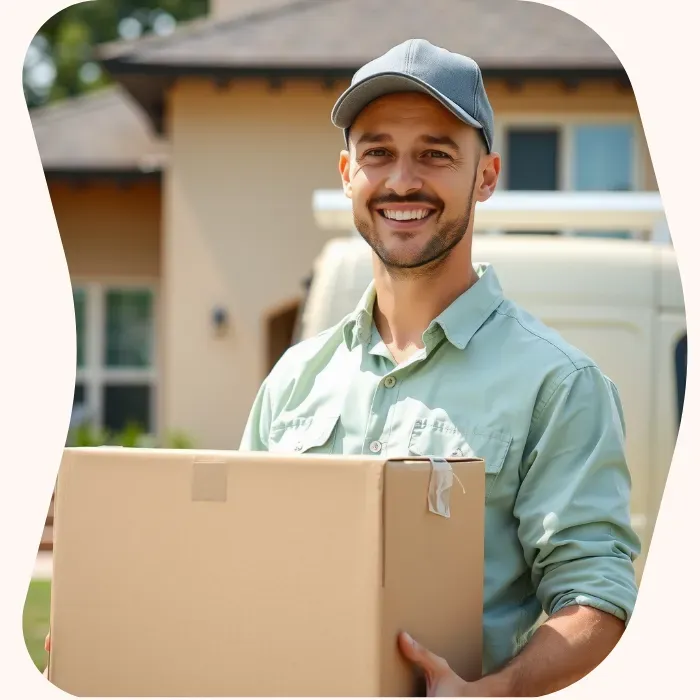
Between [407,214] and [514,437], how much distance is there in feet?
1.43

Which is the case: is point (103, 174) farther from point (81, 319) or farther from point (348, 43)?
point (348, 43)

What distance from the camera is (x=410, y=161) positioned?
2.10 m

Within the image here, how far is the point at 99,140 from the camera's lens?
12.1 metres

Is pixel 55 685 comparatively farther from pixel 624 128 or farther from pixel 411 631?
pixel 624 128

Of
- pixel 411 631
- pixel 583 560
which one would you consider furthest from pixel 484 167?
pixel 411 631

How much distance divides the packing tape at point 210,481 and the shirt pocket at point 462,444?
421 millimetres

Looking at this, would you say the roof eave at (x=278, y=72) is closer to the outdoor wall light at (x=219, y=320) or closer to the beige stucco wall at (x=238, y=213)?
the beige stucco wall at (x=238, y=213)

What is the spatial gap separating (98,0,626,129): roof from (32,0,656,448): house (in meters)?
0.02

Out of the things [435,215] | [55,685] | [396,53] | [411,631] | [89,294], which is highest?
[396,53]

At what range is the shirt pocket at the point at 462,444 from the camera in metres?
2.00

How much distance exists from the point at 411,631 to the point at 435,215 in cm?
75

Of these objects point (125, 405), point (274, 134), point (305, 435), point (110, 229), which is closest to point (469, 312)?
point (305, 435)

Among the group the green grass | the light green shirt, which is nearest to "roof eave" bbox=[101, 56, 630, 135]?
the green grass

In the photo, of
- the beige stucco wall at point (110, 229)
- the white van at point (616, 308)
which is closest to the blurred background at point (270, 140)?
the beige stucco wall at point (110, 229)
